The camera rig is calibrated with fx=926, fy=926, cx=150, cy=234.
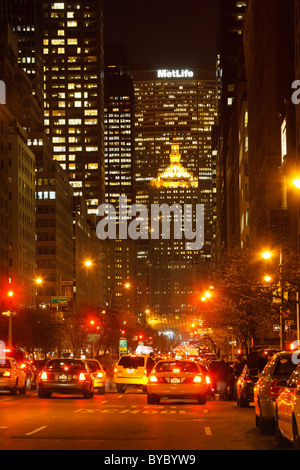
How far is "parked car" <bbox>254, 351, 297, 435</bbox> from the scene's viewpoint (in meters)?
19.0

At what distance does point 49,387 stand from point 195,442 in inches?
694

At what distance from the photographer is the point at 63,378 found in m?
33.7

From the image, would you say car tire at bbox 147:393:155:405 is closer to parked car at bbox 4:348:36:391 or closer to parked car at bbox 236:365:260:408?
parked car at bbox 236:365:260:408

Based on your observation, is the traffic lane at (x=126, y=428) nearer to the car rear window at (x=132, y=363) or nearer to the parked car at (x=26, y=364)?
the parked car at (x=26, y=364)

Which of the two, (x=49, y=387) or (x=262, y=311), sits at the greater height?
(x=262, y=311)

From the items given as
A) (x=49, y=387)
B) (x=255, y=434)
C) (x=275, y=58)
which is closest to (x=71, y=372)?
(x=49, y=387)

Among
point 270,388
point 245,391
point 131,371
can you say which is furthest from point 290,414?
point 131,371

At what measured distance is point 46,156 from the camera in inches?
6993

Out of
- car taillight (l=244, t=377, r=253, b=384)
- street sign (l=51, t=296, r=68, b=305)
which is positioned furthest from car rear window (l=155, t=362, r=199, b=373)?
street sign (l=51, t=296, r=68, b=305)

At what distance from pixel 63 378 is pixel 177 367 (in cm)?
443

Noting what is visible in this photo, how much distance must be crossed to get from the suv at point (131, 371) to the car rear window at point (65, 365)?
8368 mm

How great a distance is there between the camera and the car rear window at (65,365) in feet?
110

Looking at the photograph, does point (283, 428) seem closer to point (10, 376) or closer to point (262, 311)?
point (10, 376)

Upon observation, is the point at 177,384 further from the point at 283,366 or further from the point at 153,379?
the point at 283,366
